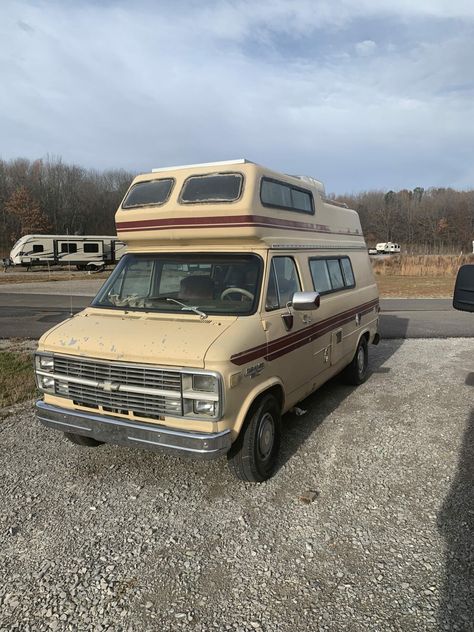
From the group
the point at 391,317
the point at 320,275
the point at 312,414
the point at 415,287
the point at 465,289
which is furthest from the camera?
the point at 415,287

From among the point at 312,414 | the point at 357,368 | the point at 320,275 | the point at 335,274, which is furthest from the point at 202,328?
the point at 357,368

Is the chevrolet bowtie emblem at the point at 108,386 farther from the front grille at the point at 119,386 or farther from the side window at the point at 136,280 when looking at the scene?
the side window at the point at 136,280

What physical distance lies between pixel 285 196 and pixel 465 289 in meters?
2.17

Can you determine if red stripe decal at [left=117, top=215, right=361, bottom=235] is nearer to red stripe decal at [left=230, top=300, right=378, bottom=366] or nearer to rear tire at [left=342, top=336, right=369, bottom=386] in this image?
red stripe decal at [left=230, top=300, right=378, bottom=366]

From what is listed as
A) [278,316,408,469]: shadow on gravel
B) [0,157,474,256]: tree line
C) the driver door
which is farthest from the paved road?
[0,157,474,256]: tree line

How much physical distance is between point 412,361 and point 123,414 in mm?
6251

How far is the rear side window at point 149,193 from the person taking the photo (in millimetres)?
4832

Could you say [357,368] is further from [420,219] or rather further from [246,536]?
[420,219]

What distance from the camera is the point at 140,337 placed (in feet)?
12.6

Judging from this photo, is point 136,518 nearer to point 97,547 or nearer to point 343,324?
point 97,547

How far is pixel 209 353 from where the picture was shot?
3508 millimetres

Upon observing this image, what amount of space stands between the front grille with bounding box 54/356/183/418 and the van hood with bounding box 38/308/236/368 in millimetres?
83

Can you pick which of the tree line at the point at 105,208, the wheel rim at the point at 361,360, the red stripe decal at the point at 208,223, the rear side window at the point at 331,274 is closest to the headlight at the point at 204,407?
the red stripe decal at the point at 208,223

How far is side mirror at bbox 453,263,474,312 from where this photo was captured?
3616 millimetres
